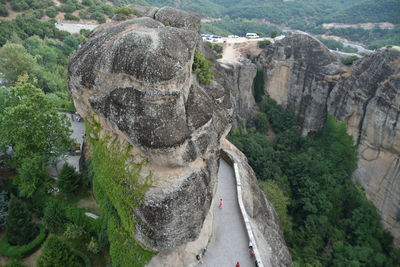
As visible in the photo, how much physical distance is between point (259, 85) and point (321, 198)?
1942cm

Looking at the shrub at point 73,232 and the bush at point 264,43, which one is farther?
the bush at point 264,43

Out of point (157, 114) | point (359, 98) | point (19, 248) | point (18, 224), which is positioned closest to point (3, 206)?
point (18, 224)

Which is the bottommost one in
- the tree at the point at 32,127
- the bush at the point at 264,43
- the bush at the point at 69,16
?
the tree at the point at 32,127

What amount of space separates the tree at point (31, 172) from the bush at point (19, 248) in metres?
2.93

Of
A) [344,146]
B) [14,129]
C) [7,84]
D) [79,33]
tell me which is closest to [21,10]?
[79,33]

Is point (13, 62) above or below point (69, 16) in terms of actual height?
below

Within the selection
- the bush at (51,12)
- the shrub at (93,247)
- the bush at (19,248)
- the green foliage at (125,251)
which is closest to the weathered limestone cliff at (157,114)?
the green foliage at (125,251)

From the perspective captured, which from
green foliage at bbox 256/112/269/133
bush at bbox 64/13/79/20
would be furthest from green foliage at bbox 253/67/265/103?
bush at bbox 64/13/79/20

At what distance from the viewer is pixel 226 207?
67.4ft

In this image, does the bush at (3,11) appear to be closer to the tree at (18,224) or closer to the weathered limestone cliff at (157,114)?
the tree at (18,224)

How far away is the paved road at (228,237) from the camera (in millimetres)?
17125

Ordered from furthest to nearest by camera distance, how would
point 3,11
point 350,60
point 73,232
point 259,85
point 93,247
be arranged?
point 3,11 → point 259,85 → point 350,60 → point 73,232 → point 93,247

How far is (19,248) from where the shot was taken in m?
18.2

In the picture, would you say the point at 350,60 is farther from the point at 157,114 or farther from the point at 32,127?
the point at 32,127
